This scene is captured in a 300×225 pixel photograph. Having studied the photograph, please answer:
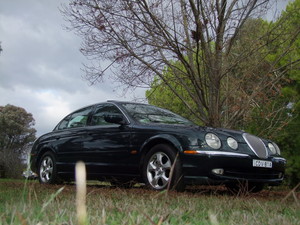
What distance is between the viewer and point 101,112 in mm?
7441

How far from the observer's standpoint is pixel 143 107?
7.22m

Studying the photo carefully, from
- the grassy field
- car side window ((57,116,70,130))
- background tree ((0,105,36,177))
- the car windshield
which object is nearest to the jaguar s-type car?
the car windshield

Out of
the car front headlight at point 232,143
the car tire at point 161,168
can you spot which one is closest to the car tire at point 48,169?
the car tire at point 161,168

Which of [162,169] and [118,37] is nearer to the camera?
[162,169]

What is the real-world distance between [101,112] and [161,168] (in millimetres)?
2001

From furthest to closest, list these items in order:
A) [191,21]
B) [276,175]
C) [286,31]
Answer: [286,31] < [191,21] < [276,175]

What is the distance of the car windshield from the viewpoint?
6770mm

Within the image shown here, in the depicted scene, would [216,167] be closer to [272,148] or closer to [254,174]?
[254,174]

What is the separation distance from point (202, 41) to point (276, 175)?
8.91 feet

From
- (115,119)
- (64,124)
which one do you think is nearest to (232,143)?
(115,119)

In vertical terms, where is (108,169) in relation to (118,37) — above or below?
below

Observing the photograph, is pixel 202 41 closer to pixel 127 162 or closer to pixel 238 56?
pixel 238 56

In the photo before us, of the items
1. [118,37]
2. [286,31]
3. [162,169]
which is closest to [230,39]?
[286,31]

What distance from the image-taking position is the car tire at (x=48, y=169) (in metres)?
7.94
